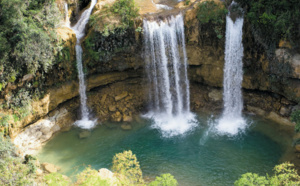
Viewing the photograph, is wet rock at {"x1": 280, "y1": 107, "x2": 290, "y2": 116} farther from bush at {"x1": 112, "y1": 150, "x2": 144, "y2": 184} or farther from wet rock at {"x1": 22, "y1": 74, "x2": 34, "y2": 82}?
wet rock at {"x1": 22, "y1": 74, "x2": 34, "y2": 82}

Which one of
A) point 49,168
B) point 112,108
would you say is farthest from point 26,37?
point 112,108

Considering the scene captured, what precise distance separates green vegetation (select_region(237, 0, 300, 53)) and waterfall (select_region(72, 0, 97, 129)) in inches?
402

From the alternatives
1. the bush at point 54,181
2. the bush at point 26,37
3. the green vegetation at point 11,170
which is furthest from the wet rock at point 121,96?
the bush at point 54,181

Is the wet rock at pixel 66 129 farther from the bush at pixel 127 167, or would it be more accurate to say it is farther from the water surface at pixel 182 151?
the bush at pixel 127 167

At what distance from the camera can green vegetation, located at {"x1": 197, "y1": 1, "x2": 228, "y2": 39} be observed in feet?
57.4

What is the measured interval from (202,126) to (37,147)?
10.5 m

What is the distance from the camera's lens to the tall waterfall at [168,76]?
18.1 metres

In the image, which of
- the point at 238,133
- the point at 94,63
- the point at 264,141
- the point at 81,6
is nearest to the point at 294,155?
the point at 264,141

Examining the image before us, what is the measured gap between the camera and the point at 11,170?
36.7 ft

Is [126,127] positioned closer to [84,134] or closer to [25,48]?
[84,134]

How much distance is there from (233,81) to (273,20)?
4743mm

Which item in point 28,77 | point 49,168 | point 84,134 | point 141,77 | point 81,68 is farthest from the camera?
point 141,77

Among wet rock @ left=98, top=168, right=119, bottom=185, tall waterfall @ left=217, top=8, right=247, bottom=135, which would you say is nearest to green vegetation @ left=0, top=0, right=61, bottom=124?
wet rock @ left=98, top=168, right=119, bottom=185

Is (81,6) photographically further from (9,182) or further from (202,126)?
(9,182)
